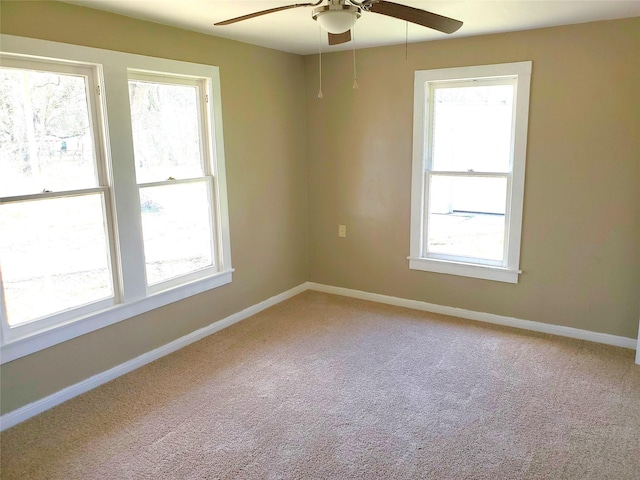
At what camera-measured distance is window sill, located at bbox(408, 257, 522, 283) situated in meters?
3.70

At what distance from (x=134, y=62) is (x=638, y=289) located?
3.73m

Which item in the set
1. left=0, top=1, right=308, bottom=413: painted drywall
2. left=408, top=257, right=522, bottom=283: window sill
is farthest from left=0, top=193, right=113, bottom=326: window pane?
left=408, top=257, right=522, bottom=283: window sill

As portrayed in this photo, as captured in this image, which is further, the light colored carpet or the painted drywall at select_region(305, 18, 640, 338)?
the painted drywall at select_region(305, 18, 640, 338)

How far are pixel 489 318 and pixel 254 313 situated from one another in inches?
A: 79.5

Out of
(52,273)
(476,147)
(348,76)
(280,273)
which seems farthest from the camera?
(280,273)

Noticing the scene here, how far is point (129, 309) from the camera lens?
3.06 m

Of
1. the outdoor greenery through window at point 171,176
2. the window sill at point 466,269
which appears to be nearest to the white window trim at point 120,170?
the outdoor greenery through window at point 171,176

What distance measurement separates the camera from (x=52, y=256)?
8.83 feet

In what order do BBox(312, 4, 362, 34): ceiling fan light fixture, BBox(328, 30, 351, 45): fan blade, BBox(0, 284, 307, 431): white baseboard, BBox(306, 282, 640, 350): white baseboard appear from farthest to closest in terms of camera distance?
BBox(306, 282, 640, 350): white baseboard
BBox(0, 284, 307, 431): white baseboard
BBox(328, 30, 351, 45): fan blade
BBox(312, 4, 362, 34): ceiling fan light fixture

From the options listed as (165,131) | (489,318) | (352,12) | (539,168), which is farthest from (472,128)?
(165,131)

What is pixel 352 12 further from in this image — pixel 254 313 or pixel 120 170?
pixel 254 313

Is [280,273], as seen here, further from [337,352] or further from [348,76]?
[348,76]

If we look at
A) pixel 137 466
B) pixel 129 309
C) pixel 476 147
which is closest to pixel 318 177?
pixel 476 147

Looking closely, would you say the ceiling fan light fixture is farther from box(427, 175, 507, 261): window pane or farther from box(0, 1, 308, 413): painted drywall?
box(427, 175, 507, 261): window pane
